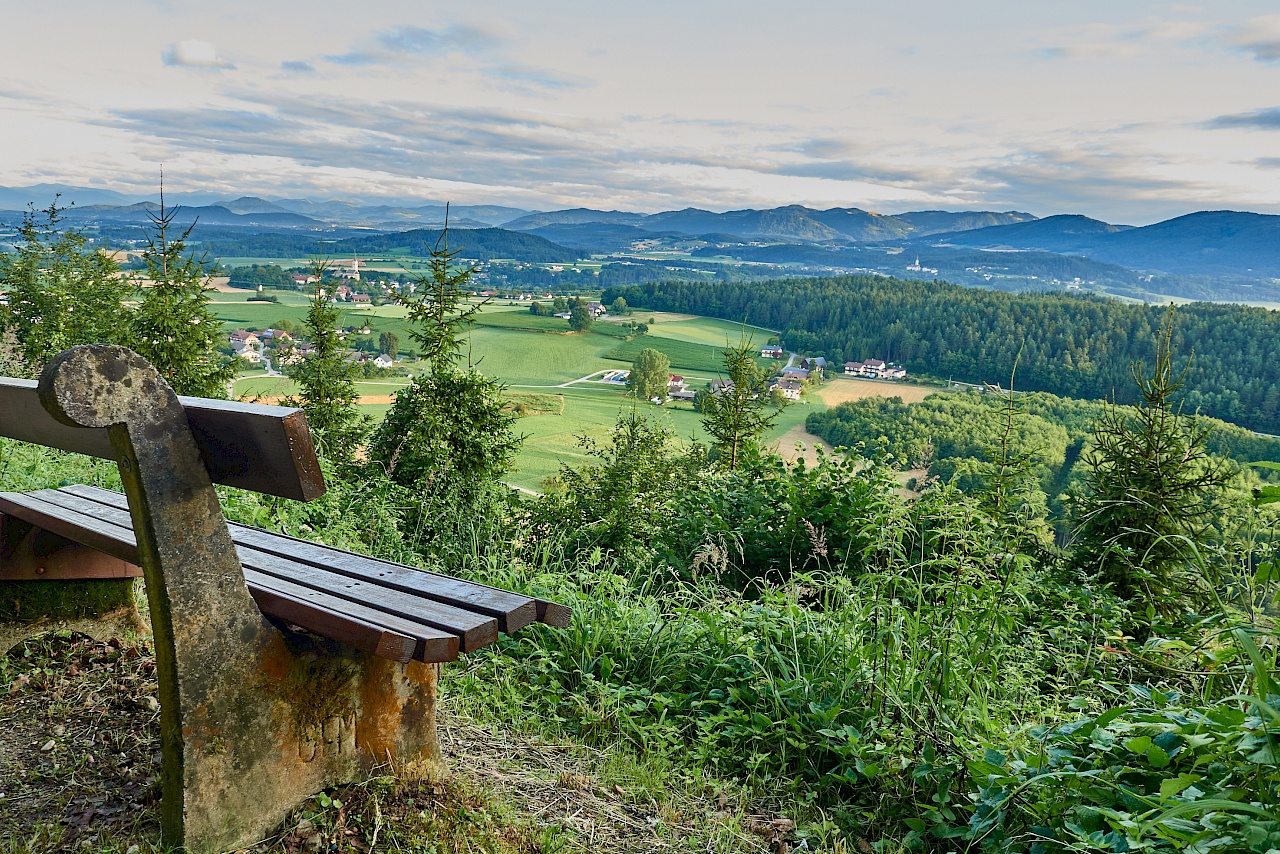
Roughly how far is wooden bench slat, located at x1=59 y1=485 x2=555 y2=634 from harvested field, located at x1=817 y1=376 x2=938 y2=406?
39817mm

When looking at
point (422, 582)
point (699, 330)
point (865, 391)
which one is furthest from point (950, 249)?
point (422, 582)

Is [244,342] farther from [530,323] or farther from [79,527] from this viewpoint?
[530,323]

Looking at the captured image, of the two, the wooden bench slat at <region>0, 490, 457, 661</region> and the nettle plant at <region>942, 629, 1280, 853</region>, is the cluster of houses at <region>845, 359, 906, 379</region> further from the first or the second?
the wooden bench slat at <region>0, 490, 457, 661</region>

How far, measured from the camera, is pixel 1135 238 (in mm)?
191500

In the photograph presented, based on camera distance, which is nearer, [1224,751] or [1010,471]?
[1224,751]

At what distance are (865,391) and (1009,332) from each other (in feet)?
44.4

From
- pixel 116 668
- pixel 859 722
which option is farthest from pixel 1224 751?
pixel 116 668

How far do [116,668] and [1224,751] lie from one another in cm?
345

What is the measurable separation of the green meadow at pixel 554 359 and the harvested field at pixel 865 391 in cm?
224

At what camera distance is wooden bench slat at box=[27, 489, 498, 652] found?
2020mm

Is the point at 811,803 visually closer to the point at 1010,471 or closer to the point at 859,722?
the point at 859,722

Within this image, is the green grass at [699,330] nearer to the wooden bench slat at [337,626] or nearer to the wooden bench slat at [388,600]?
the wooden bench slat at [388,600]

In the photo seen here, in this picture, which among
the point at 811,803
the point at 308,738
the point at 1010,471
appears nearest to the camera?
the point at 308,738

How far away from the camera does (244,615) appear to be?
1974mm
